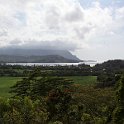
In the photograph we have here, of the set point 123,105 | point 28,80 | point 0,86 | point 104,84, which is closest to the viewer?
point 123,105

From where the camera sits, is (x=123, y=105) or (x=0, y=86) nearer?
(x=123, y=105)

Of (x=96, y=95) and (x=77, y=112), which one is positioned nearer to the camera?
(x=77, y=112)

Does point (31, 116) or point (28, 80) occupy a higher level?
point (28, 80)

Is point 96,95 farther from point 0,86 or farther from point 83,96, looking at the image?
point 0,86

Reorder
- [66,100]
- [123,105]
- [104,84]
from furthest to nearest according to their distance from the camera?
[104,84] < [66,100] < [123,105]

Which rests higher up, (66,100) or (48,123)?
(66,100)

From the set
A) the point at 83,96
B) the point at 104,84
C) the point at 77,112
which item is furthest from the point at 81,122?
the point at 104,84

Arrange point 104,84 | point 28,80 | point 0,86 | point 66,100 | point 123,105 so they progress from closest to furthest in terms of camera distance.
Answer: point 123,105
point 66,100
point 28,80
point 104,84
point 0,86

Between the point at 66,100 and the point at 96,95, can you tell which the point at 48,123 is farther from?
the point at 96,95

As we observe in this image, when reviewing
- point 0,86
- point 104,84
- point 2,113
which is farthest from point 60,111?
point 0,86
